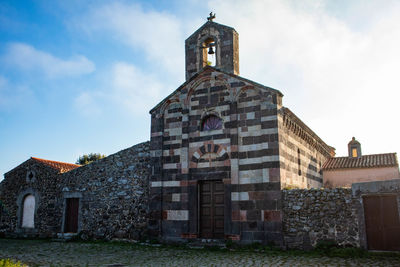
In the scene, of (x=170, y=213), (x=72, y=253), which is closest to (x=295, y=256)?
(x=170, y=213)

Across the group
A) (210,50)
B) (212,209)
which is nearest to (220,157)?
(212,209)

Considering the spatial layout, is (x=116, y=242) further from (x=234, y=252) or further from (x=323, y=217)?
(x=323, y=217)

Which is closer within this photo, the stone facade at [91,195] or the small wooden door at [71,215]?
the stone facade at [91,195]

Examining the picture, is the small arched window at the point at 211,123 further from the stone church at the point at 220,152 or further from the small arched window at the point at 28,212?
the small arched window at the point at 28,212

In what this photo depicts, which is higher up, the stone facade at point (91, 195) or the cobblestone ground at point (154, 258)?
the stone facade at point (91, 195)

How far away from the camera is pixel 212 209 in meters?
13.1

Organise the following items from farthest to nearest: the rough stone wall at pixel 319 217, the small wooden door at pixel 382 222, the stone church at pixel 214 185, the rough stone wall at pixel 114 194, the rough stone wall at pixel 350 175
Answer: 1. the rough stone wall at pixel 350 175
2. the rough stone wall at pixel 114 194
3. the stone church at pixel 214 185
4. the rough stone wall at pixel 319 217
5. the small wooden door at pixel 382 222

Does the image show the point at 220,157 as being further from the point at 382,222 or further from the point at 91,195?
the point at 91,195

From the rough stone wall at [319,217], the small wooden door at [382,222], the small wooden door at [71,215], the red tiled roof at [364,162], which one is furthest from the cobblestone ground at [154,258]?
the red tiled roof at [364,162]

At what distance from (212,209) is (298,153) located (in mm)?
4595

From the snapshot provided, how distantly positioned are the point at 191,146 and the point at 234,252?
4.49 metres

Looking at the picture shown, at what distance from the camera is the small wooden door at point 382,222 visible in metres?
10.2

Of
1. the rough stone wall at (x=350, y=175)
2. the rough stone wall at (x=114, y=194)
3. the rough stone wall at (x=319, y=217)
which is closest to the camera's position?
the rough stone wall at (x=319, y=217)

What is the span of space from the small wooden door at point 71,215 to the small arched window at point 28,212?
6.61 ft
